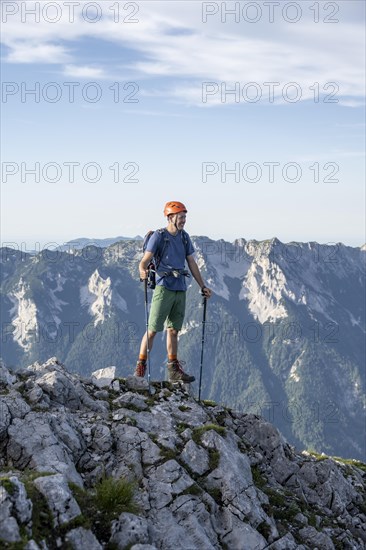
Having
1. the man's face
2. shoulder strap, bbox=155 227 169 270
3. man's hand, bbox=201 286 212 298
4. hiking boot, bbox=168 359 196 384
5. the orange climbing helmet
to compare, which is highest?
the orange climbing helmet

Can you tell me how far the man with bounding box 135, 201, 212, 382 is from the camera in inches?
727

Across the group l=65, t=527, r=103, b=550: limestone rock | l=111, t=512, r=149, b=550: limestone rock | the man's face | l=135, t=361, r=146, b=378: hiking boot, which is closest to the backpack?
the man's face

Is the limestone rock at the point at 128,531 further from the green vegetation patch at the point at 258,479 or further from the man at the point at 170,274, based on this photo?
the man at the point at 170,274

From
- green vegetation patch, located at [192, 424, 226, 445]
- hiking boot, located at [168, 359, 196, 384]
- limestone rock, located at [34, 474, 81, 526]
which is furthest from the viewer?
hiking boot, located at [168, 359, 196, 384]

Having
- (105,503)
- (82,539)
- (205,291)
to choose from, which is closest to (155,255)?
(205,291)

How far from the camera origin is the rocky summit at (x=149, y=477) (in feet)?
31.9

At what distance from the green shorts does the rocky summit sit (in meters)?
2.14

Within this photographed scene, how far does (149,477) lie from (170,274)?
778 cm

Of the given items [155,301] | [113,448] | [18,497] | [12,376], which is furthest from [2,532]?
[155,301]

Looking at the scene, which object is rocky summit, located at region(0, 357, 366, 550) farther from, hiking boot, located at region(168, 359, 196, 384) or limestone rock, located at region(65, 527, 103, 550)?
hiking boot, located at region(168, 359, 196, 384)

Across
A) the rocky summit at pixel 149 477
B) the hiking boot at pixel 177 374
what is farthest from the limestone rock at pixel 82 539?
the hiking boot at pixel 177 374

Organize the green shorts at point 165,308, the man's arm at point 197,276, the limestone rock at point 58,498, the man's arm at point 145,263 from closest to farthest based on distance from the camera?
the limestone rock at point 58,498 < the man's arm at point 145,263 < the green shorts at point 165,308 < the man's arm at point 197,276

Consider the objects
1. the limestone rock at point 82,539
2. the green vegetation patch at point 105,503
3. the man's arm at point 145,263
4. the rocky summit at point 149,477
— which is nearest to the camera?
the limestone rock at point 82,539

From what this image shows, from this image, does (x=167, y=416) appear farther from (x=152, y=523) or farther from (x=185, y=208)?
(x=185, y=208)
